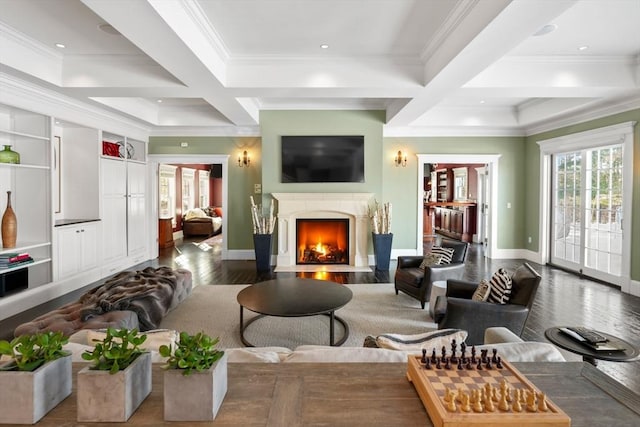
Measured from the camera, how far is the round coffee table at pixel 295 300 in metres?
2.99

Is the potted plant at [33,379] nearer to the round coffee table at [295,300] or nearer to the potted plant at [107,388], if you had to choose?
Result: the potted plant at [107,388]

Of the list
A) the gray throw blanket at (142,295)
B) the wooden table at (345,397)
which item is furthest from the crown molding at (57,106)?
the wooden table at (345,397)

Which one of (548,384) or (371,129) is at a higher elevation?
(371,129)

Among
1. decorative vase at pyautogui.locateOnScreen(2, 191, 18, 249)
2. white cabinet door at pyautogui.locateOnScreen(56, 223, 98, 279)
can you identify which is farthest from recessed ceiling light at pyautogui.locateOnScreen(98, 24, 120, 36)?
white cabinet door at pyautogui.locateOnScreen(56, 223, 98, 279)

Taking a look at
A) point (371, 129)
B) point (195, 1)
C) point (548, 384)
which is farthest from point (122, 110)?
point (548, 384)

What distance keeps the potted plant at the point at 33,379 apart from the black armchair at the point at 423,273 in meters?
3.59

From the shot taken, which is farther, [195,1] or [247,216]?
[247,216]

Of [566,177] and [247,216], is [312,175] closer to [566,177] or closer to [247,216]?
[247,216]

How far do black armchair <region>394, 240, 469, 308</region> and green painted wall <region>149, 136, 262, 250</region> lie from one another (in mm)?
3638

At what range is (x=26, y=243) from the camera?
4.43m

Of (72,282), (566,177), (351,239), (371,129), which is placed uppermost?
(371,129)

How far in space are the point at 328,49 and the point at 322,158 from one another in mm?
2706

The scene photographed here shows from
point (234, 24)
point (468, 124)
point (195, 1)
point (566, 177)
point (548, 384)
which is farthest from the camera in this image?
point (468, 124)

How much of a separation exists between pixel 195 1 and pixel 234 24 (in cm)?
50
